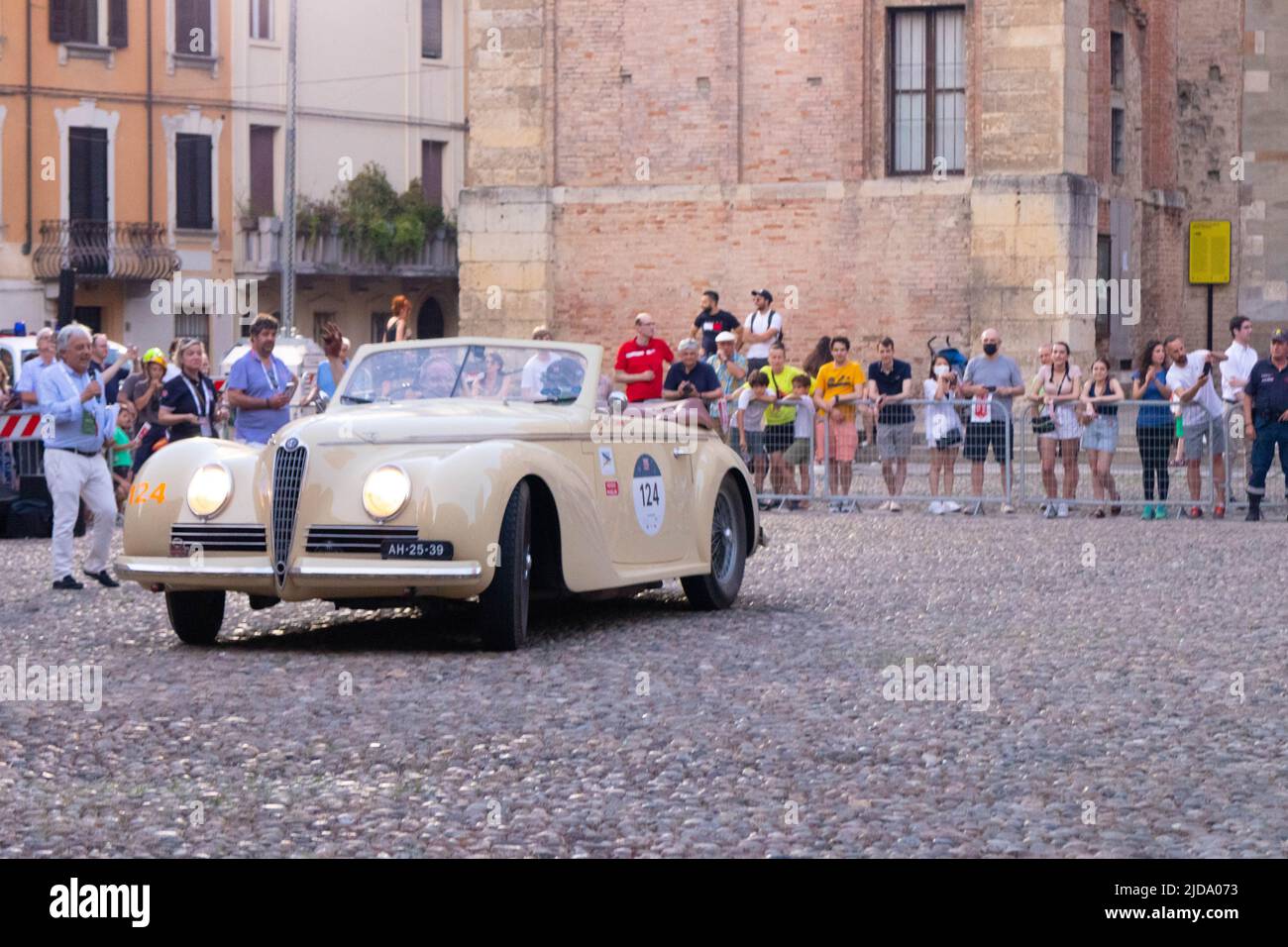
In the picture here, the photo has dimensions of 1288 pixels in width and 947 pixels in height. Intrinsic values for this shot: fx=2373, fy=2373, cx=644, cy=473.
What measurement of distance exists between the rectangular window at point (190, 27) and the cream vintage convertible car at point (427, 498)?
4176cm

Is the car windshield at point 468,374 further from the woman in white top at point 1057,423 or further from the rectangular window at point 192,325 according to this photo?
the rectangular window at point 192,325

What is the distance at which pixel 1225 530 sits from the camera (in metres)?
20.2

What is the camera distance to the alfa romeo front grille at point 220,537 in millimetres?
11609

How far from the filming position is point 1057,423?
22.6m

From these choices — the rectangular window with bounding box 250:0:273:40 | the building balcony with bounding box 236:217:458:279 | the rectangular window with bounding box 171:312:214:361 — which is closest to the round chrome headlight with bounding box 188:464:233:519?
the building balcony with bounding box 236:217:458:279

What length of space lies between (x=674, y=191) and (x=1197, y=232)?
10.9 metres

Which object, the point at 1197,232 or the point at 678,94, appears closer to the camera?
the point at 678,94

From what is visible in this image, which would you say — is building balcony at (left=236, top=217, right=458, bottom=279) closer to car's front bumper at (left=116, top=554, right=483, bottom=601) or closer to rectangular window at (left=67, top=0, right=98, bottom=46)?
rectangular window at (left=67, top=0, right=98, bottom=46)

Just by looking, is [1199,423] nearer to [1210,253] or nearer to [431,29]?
[1210,253]

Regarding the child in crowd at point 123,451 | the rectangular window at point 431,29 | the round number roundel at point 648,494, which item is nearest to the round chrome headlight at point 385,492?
the round number roundel at point 648,494

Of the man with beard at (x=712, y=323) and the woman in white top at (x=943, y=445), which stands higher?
the man with beard at (x=712, y=323)

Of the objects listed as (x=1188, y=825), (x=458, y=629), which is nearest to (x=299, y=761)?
(x=1188, y=825)

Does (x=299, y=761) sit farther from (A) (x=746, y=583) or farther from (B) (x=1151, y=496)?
(B) (x=1151, y=496)

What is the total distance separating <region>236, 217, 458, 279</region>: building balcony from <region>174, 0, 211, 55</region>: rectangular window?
4031mm
